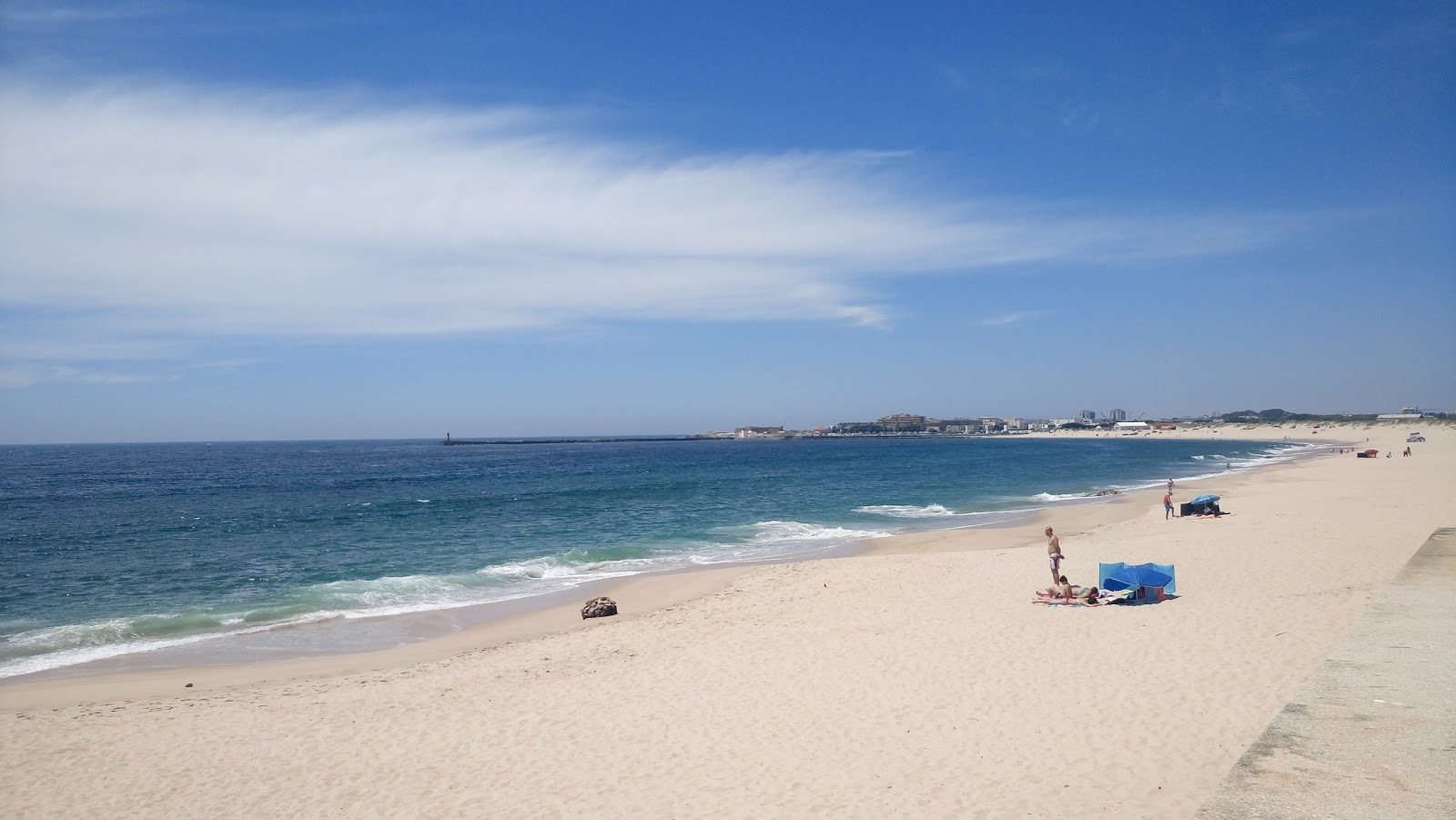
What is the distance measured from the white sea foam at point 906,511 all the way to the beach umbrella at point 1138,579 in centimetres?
2014

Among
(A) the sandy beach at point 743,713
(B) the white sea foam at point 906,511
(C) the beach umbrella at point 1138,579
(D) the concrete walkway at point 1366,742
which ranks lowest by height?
(B) the white sea foam at point 906,511

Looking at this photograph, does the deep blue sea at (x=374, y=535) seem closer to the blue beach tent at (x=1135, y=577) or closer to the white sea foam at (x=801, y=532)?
the white sea foam at (x=801, y=532)

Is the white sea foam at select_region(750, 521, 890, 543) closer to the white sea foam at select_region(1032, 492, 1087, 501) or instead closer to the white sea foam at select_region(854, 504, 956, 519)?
the white sea foam at select_region(854, 504, 956, 519)

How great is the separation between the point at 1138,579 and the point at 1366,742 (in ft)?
27.9

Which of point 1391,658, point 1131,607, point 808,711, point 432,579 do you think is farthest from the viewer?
point 432,579

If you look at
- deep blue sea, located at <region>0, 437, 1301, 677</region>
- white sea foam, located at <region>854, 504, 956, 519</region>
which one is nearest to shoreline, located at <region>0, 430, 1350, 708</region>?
deep blue sea, located at <region>0, 437, 1301, 677</region>

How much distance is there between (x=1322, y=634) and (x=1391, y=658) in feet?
12.8

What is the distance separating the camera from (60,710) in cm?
1053

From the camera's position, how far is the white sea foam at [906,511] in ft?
113

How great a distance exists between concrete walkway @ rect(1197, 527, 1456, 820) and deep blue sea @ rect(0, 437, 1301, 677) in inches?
629

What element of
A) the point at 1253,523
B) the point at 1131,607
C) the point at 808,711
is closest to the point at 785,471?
the point at 1253,523

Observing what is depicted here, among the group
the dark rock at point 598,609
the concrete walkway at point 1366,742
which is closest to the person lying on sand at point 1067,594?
the concrete walkway at point 1366,742

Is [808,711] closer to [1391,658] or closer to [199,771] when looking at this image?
[1391,658]

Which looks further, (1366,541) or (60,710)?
(1366,541)
